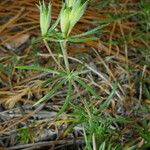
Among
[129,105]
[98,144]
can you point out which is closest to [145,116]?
[129,105]

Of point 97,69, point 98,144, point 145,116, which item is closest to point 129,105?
point 145,116

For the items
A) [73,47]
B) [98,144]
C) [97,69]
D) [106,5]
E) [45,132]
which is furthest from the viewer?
[106,5]

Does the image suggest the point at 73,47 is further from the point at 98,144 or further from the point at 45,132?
the point at 98,144

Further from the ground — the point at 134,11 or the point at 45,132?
the point at 134,11

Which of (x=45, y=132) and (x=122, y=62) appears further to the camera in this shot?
(x=122, y=62)

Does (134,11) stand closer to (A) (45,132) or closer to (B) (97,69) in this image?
(B) (97,69)

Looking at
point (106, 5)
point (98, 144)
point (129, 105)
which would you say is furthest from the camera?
point (106, 5)

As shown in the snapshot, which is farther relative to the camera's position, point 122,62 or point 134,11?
point 134,11

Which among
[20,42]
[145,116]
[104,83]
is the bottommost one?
[145,116]

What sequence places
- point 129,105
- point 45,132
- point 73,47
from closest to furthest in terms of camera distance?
point 45,132 → point 129,105 → point 73,47
